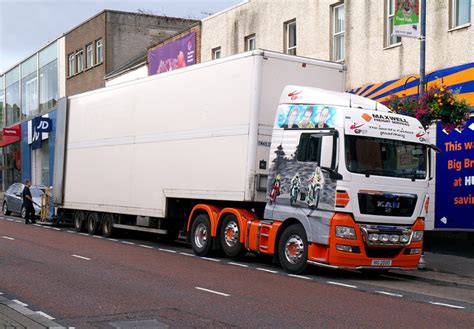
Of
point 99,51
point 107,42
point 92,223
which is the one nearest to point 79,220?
point 92,223

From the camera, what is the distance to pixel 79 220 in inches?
830

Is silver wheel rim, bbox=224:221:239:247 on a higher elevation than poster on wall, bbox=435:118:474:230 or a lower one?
lower

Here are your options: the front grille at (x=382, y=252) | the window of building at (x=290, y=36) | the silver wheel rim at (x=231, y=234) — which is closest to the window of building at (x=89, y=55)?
the window of building at (x=290, y=36)

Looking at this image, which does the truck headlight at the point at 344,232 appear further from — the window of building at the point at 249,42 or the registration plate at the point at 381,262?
the window of building at the point at 249,42

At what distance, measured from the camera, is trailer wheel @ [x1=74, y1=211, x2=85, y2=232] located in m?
20.9

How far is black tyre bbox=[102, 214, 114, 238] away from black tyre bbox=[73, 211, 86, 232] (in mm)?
1458

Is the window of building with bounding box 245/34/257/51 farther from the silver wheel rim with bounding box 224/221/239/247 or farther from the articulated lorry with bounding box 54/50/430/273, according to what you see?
the silver wheel rim with bounding box 224/221/239/247

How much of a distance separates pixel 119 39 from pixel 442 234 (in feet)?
87.8

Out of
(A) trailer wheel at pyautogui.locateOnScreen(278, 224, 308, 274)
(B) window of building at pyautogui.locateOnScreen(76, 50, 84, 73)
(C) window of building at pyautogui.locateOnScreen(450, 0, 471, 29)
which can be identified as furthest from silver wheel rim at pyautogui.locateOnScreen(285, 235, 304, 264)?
(B) window of building at pyautogui.locateOnScreen(76, 50, 84, 73)

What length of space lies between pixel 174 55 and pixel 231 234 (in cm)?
1675

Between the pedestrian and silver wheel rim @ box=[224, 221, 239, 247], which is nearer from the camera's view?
silver wheel rim @ box=[224, 221, 239, 247]

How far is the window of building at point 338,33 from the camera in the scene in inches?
779

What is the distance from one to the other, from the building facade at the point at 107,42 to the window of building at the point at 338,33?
2037 centimetres

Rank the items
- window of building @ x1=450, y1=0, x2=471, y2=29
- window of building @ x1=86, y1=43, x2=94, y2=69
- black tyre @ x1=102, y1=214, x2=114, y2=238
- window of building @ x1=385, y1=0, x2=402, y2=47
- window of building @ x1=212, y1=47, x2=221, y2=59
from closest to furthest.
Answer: window of building @ x1=450, y1=0, x2=471, y2=29 → window of building @ x1=385, y1=0, x2=402, y2=47 → black tyre @ x1=102, y1=214, x2=114, y2=238 → window of building @ x1=212, y1=47, x2=221, y2=59 → window of building @ x1=86, y1=43, x2=94, y2=69
